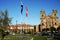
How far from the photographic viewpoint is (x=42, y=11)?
112312 mm

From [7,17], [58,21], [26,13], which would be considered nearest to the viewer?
[7,17]

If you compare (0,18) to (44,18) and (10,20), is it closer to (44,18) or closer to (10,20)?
(10,20)

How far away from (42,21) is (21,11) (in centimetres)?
6142

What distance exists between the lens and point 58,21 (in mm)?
109312

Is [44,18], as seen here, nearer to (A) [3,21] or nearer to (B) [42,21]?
(B) [42,21]

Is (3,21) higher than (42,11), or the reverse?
(42,11)

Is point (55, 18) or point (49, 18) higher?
point (49, 18)

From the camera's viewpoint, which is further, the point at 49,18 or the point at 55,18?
the point at 49,18

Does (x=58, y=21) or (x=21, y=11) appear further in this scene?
(x=58, y=21)

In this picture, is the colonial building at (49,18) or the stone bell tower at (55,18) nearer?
the stone bell tower at (55,18)

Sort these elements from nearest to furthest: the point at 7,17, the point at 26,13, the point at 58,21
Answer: the point at 7,17
the point at 26,13
the point at 58,21

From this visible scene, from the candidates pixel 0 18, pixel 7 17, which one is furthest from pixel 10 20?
pixel 0 18

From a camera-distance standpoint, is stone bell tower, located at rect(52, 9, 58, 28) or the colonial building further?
the colonial building

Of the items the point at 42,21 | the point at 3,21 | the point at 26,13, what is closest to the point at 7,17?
the point at 3,21
